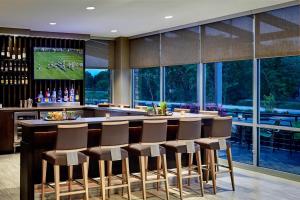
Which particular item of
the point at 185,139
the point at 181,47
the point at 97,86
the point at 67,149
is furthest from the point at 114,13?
the point at 97,86

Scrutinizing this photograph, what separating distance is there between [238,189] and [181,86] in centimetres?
414

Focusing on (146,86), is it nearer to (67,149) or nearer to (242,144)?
(242,144)

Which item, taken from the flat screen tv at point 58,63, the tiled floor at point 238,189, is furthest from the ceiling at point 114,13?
the tiled floor at point 238,189

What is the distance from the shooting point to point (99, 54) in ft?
37.6

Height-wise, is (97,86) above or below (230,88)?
above

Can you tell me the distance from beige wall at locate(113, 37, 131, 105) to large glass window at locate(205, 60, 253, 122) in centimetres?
329

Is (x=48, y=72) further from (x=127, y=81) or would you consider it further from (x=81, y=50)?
(x=127, y=81)

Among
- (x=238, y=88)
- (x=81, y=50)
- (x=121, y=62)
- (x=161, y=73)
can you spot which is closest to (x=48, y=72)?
(x=81, y=50)

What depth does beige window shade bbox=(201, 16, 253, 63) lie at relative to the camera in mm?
7590

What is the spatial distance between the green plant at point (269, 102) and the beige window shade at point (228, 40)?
0.85m

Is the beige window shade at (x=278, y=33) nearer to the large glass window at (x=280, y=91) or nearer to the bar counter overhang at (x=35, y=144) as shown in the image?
the large glass window at (x=280, y=91)

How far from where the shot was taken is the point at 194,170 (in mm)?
6621

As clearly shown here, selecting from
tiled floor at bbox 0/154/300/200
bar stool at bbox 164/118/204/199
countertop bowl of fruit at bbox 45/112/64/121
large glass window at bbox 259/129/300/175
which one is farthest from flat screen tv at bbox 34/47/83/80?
bar stool at bbox 164/118/204/199

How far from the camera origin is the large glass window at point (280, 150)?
7.29 metres
